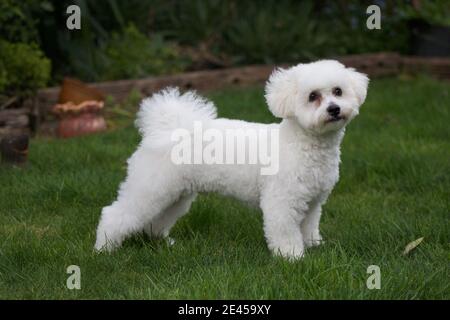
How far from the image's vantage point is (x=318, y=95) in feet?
11.8

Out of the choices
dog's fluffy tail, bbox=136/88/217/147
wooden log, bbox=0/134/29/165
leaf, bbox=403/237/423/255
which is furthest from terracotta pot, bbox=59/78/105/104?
leaf, bbox=403/237/423/255

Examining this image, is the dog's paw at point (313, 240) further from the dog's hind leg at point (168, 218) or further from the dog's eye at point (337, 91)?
the dog's eye at point (337, 91)

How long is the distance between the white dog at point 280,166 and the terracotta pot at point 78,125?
2630 mm

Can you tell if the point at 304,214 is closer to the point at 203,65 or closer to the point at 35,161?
the point at 35,161

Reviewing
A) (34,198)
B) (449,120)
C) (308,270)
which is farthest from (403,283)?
(449,120)

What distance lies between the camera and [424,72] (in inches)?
353

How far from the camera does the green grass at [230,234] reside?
3.15m

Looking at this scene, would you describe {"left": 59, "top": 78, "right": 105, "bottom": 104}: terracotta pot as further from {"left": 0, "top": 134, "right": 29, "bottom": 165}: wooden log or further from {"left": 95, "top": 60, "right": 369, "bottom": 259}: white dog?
{"left": 95, "top": 60, "right": 369, "bottom": 259}: white dog

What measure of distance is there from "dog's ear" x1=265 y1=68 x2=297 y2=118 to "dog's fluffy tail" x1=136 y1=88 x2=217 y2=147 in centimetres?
43

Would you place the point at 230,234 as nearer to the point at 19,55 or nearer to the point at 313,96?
the point at 313,96

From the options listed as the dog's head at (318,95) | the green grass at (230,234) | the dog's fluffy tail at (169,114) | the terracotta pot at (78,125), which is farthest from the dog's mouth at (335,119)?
the terracotta pot at (78,125)

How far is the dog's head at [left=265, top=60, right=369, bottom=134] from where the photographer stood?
11.6 feet

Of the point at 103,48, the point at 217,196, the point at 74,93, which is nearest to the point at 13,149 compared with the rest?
the point at 74,93

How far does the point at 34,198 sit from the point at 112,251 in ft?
3.46
